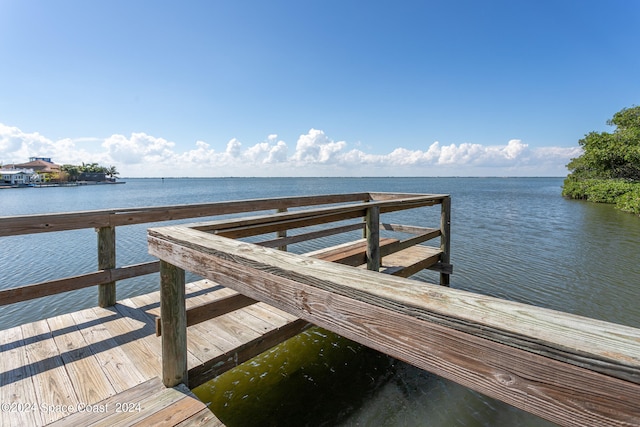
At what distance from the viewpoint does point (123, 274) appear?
11.0 feet

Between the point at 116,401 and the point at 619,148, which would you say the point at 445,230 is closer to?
the point at 116,401

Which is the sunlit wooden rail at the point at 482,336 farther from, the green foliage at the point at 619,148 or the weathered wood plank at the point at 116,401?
the green foliage at the point at 619,148

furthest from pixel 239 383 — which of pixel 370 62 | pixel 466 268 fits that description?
pixel 370 62

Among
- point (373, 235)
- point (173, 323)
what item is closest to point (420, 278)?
point (373, 235)

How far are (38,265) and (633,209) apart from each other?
27.8 m

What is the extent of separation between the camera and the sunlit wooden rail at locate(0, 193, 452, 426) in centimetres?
191

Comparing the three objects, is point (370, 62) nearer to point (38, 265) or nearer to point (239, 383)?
point (38, 265)

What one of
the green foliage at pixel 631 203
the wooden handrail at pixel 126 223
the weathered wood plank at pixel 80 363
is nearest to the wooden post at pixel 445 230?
the wooden handrail at pixel 126 223

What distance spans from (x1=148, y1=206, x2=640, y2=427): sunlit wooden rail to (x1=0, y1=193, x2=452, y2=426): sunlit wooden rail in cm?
82

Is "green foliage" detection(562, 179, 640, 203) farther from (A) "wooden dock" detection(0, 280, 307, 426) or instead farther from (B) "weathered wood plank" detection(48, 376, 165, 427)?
(B) "weathered wood plank" detection(48, 376, 165, 427)

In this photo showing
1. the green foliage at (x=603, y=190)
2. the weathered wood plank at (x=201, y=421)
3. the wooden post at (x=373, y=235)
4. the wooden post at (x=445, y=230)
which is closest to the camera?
the weathered wood plank at (x=201, y=421)

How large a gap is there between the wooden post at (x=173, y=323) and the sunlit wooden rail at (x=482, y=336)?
0.92 m

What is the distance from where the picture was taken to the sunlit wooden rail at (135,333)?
191cm

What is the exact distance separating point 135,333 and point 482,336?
314cm
